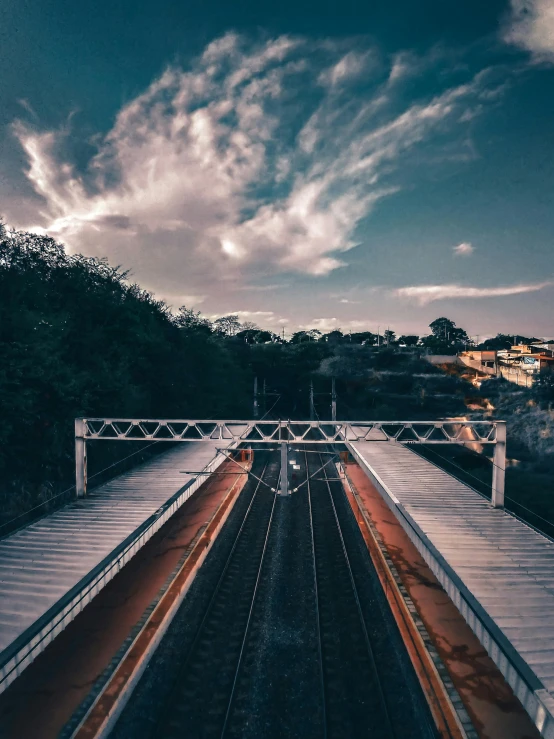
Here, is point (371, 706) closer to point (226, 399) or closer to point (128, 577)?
point (128, 577)

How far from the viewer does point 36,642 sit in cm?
838

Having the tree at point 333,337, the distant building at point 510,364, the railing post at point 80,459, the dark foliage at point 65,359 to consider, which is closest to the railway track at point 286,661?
the railing post at point 80,459

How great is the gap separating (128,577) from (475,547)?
12612 mm

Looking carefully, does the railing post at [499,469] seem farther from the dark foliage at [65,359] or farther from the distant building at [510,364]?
the distant building at [510,364]

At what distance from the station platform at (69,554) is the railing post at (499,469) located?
14.2 meters

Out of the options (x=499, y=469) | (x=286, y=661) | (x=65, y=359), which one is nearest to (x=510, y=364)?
(x=499, y=469)

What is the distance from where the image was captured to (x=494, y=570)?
11539 millimetres

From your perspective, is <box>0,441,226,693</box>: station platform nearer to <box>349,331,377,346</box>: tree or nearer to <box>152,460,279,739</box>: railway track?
<box>152,460,279,739</box>: railway track

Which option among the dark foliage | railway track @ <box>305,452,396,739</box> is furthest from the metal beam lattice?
railway track @ <box>305,452,396,739</box>

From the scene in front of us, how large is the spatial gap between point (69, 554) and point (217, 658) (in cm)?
577

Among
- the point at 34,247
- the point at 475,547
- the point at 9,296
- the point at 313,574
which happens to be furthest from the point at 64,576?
the point at 34,247

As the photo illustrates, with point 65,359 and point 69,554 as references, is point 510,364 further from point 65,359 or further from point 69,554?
point 69,554

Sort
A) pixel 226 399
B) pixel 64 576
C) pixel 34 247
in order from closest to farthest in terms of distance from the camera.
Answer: pixel 64 576 < pixel 34 247 < pixel 226 399

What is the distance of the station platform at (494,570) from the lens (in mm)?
7625
